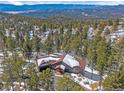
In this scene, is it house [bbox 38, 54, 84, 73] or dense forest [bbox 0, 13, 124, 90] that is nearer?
dense forest [bbox 0, 13, 124, 90]

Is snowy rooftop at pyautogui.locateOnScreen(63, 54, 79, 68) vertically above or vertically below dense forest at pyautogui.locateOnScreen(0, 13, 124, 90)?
below

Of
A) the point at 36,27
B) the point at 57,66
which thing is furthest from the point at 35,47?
the point at 36,27

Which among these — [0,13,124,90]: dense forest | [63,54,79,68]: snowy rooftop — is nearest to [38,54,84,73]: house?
[63,54,79,68]: snowy rooftop

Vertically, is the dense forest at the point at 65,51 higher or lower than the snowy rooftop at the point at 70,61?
higher

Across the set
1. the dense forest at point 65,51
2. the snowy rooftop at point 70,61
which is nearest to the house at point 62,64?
the snowy rooftop at point 70,61

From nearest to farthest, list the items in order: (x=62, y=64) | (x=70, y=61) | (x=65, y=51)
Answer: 1. (x=62, y=64)
2. (x=70, y=61)
3. (x=65, y=51)

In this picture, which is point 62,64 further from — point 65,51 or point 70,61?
point 65,51

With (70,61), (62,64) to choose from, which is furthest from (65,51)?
(62,64)

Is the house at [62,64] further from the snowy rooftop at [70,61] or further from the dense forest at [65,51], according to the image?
the dense forest at [65,51]

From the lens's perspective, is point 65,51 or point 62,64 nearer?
point 62,64

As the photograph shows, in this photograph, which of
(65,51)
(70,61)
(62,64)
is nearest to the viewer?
(62,64)

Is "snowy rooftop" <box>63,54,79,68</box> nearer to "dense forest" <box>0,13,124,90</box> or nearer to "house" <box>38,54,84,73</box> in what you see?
"house" <box>38,54,84,73</box>
